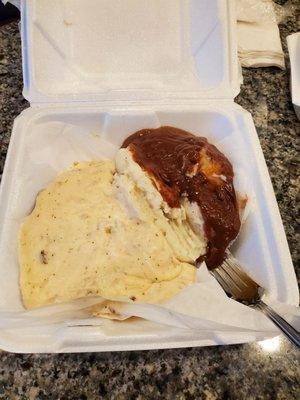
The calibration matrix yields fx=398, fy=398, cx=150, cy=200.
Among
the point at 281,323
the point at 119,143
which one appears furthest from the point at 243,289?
the point at 119,143

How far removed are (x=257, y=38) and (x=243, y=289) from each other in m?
0.84

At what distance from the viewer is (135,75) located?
1.09 m

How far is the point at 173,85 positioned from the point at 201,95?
0.28ft

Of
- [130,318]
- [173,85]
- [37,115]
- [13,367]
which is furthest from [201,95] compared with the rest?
[13,367]

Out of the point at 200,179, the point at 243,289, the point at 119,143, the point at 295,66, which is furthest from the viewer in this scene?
the point at 295,66

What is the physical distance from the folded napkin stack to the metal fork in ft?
2.20

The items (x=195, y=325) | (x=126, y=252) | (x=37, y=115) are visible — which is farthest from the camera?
(x=37, y=115)

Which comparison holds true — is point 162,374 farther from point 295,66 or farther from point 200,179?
point 295,66

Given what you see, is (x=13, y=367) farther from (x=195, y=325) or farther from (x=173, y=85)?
(x=173, y=85)

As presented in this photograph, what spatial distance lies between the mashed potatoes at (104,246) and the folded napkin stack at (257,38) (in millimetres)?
622

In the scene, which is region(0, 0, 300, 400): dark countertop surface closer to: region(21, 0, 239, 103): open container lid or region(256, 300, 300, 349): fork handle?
region(256, 300, 300, 349): fork handle

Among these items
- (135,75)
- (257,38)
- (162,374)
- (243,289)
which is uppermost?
(257,38)

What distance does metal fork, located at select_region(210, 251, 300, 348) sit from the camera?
2.12 feet

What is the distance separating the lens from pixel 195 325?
0.69m
